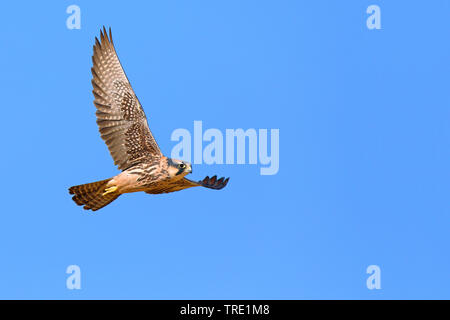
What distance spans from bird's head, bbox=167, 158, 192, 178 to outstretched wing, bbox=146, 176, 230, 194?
0.44 m

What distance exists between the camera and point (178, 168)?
12023 mm

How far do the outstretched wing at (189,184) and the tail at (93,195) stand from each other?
0.82 meters

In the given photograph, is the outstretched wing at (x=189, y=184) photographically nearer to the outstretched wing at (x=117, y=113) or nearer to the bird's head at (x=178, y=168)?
the bird's head at (x=178, y=168)

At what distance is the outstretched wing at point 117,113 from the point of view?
12.7m

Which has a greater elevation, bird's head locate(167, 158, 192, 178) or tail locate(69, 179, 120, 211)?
bird's head locate(167, 158, 192, 178)

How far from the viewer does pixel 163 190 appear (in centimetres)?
1298

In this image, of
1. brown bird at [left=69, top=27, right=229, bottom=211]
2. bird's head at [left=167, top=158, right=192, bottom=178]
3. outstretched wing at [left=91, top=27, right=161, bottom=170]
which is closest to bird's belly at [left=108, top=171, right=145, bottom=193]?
brown bird at [left=69, top=27, right=229, bottom=211]

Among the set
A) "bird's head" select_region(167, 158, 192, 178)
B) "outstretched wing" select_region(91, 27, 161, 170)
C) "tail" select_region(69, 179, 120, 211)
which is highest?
"outstretched wing" select_region(91, 27, 161, 170)

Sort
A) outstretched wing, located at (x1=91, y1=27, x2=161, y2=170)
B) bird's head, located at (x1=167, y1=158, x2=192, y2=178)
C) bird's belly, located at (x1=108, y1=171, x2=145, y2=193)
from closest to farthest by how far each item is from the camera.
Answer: bird's head, located at (x1=167, y1=158, x2=192, y2=178), bird's belly, located at (x1=108, y1=171, x2=145, y2=193), outstretched wing, located at (x1=91, y1=27, x2=161, y2=170)

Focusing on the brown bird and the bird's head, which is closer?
the bird's head

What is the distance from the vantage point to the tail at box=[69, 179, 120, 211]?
12258 millimetres

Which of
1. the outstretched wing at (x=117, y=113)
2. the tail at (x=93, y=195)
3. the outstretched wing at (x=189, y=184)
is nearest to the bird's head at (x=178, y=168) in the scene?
the outstretched wing at (x=189, y=184)

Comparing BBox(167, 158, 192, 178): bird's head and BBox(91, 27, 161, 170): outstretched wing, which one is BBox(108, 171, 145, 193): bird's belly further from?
BBox(167, 158, 192, 178): bird's head

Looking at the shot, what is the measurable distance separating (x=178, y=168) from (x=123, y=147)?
4.16 ft
